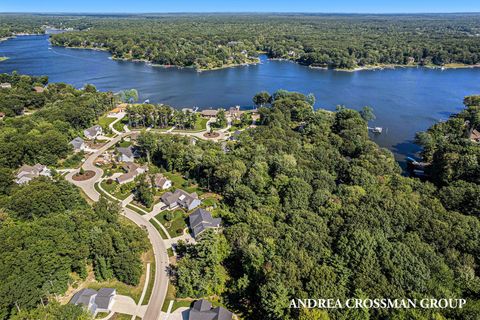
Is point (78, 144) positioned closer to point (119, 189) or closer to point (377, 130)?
point (119, 189)

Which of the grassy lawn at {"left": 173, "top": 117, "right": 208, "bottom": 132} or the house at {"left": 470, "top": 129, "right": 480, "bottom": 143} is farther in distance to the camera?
the grassy lawn at {"left": 173, "top": 117, "right": 208, "bottom": 132}

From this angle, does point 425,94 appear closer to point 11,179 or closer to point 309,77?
point 309,77

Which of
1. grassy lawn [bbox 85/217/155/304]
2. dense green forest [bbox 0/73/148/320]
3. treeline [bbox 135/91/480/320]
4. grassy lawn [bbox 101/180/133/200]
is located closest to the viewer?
treeline [bbox 135/91/480/320]

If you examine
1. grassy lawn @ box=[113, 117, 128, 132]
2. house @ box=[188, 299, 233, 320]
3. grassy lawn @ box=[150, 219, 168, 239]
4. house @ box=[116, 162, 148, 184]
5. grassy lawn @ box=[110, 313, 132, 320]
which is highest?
grassy lawn @ box=[113, 117, 128, 132]

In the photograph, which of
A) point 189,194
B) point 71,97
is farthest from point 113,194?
point 71,97

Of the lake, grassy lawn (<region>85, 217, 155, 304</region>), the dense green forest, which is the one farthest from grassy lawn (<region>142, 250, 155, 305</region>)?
the lake

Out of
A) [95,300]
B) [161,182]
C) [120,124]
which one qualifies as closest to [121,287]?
[95,300]

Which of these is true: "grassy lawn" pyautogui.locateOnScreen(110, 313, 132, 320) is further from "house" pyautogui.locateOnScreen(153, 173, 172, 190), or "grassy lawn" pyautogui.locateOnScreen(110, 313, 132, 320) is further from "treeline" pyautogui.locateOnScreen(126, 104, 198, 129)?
"treeline" pyautogui.locateOnScreen(126, 104, 198, 129)
